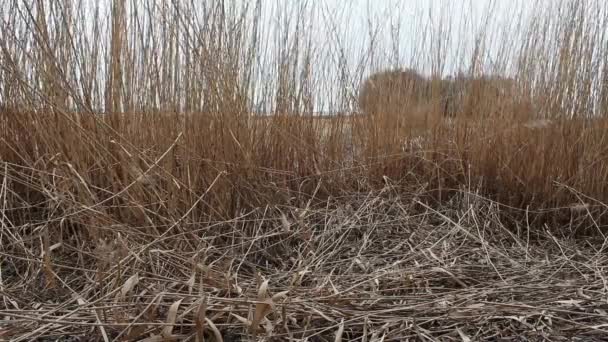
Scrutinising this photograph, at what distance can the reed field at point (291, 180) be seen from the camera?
0.73 meters

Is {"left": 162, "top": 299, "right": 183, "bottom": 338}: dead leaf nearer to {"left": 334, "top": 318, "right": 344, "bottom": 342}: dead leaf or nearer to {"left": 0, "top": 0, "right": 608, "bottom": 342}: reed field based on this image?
{"left": 0, "top": 0, "right": 608, "bottom": 342}: reed field

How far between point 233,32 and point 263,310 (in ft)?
2.51

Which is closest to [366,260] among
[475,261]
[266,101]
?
[475,261]

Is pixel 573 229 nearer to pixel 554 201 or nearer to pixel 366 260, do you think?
pixel 554 201

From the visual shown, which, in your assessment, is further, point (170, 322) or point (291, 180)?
point (291, 180)

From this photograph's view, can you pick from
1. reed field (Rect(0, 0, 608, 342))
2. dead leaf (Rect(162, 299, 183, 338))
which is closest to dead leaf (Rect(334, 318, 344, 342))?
reed field (Rect(0, 0, 608, 342))

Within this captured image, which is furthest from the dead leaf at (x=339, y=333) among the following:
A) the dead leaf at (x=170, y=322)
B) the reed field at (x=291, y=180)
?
the dead leaf at (x=170, y=322)

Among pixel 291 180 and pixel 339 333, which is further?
pixel 291 180

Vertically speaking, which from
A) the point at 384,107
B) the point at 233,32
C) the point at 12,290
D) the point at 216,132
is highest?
the point at 233,32

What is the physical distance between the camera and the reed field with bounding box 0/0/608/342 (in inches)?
28.6

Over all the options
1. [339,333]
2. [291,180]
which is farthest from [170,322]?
[291,180]

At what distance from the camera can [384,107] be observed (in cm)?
154

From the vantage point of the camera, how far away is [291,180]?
1.31 m

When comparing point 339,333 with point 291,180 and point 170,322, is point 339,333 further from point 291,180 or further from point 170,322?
point 291,180
